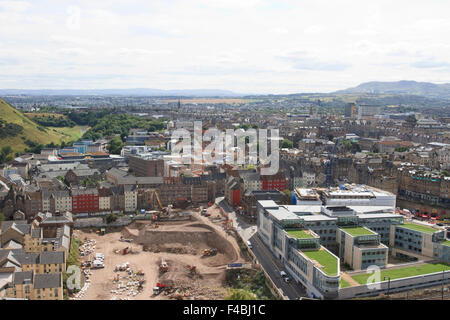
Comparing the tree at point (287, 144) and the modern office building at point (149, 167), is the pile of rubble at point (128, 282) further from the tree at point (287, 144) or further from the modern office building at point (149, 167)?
the tree at point (287, 144)

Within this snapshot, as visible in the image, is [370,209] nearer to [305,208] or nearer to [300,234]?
[305,208]

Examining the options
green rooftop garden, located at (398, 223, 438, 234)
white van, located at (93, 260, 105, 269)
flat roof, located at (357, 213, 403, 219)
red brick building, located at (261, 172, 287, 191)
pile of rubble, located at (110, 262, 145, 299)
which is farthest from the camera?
red brick building, located at (261, 172, 287, 191)

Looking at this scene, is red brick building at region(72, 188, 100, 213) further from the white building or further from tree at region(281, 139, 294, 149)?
tree at region(281, 139, 294, 149)

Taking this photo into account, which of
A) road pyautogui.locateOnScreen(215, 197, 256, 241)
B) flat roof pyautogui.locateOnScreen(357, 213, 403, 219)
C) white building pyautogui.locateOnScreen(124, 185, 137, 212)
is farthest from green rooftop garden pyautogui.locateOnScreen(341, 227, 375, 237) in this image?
white building pyautogui.locateOnScreen(124, 185, 137, 212)

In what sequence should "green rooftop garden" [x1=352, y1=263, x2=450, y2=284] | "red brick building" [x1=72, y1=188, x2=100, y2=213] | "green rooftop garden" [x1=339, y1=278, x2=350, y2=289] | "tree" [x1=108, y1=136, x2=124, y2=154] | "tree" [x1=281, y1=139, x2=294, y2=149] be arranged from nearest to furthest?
"green rooftop garden" [x1=339, y1=278, x2=350, y2=289]
"green rooftop garden" [x1=352, y1=263, x2=450, y2=284]
"red brick building" [x1=72, y1=188, x2=100, y2=213]
"tree" [x1=108, y1=136, x2=124, y2=154]
"tree" [x1=281, y1=139, x2=294, y2=149]

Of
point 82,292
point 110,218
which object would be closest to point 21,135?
point 110,218

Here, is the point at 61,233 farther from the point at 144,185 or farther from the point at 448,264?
the point at 448,264

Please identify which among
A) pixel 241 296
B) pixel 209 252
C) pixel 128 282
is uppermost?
pixel 241 296
